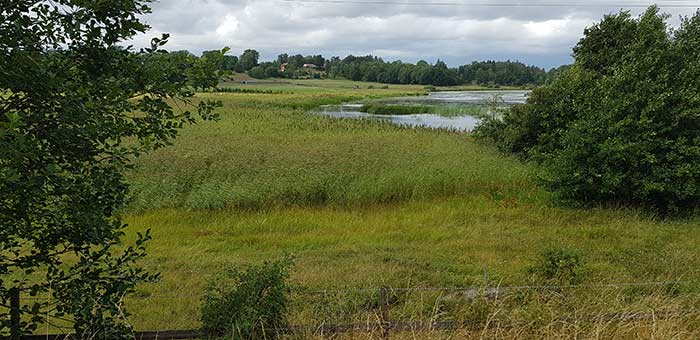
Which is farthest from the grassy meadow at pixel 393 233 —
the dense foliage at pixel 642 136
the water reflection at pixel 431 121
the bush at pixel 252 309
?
the water reflection at pixel 431 121

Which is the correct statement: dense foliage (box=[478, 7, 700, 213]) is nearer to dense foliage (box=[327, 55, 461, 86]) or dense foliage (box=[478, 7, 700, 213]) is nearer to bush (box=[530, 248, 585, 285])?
bush (box=[530, 248, 585, 285])

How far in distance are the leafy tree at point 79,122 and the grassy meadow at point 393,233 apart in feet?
5.99

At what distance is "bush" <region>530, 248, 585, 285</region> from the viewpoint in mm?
6172

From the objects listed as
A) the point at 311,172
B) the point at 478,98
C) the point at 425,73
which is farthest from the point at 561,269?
the point at 425,73

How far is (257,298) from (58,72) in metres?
2.05

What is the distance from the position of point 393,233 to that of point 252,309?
244 inches

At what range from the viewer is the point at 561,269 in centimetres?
624

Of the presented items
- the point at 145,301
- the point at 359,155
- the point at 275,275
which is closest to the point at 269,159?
the point at 359,155

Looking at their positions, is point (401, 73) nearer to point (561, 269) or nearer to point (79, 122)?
point (561, 269)

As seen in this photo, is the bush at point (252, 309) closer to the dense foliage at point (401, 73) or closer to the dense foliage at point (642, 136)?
the dense foliage at point (642, 136)

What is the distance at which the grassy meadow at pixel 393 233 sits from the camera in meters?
5.05

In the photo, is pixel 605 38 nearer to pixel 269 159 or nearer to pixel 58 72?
pixel 269 159

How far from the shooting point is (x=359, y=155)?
1659 centimetres

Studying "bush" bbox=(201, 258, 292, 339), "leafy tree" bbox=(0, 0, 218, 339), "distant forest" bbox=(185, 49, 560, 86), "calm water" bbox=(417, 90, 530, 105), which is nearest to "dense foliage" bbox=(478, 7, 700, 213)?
"bush" bbox=(201, 258, 292, 339)
